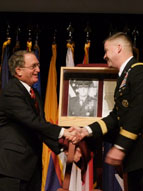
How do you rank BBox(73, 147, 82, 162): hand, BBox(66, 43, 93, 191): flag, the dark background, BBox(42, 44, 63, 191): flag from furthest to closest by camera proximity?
1. the dark background
2. BBox(42, 44, 63, 191): flag
3. BBox(66, 43, 93, 191): flag
4. BBox(73, 147, 82, 162): hand

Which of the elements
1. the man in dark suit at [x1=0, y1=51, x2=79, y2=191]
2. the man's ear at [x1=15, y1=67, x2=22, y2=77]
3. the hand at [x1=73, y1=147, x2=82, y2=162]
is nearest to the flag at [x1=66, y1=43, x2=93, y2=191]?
the hand at [x1=73, y1=147, x2=82, y2=162]

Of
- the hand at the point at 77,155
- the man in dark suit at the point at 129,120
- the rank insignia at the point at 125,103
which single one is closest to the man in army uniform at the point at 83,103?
the hand at the point at 77,155

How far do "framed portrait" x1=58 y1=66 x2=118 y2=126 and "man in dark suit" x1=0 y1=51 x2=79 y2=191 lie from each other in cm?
33

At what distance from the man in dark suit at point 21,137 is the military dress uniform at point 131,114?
0.60 m

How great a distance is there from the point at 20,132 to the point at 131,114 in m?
0.91

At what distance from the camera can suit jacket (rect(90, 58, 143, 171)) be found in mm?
2117

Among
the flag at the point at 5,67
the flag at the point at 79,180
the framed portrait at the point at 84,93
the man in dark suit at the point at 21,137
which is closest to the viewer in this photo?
the man in dark suit at the point at 21,137

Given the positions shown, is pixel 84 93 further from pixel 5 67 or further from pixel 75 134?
pixel 5 67

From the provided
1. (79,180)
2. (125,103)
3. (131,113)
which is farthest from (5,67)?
(131,113)

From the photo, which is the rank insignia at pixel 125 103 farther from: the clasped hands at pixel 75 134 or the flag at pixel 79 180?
the flag at pixel 79 180

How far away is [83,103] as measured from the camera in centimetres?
306

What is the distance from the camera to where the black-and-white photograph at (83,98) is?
305cm

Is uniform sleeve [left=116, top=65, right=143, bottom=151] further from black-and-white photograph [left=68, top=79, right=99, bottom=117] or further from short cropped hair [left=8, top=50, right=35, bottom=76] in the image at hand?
short cropped hair [left=8, top=50, right=35, bottom=76]

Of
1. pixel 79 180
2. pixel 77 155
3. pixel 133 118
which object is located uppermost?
pixel 133 118
